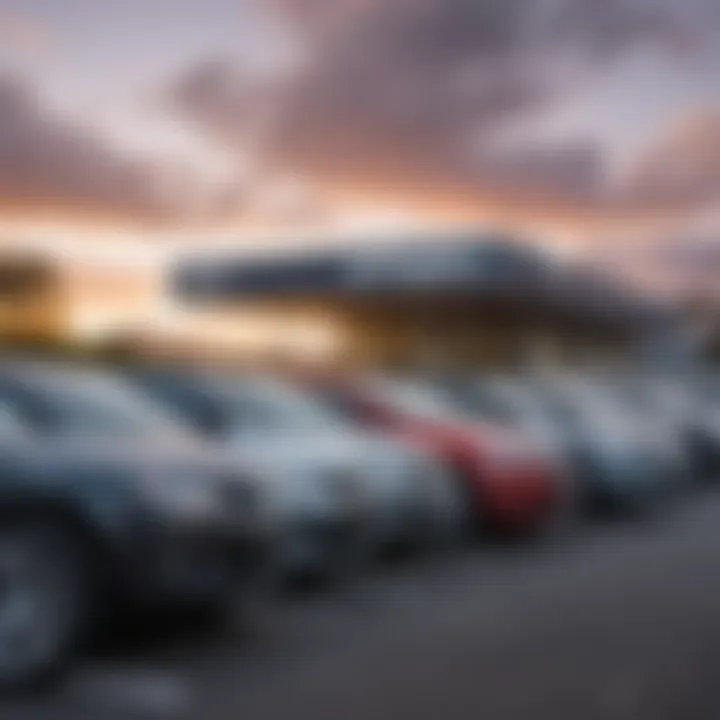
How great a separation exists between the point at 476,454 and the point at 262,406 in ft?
4.77

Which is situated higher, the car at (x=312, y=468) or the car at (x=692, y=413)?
the car at (x=692, y=413)

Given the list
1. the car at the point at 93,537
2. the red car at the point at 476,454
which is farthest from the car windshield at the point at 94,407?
the red car at the point at 476,454

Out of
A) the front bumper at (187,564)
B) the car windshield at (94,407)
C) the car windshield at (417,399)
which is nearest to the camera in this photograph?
the front bumper at (187,564)

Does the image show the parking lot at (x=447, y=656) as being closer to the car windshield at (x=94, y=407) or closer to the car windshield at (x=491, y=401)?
the car windshield at (x=94, y=407)

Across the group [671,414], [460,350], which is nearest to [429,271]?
[460,350]

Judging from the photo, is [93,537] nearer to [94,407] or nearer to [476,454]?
[94,407]

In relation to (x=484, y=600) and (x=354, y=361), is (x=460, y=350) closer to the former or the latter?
(x=354, y=361)

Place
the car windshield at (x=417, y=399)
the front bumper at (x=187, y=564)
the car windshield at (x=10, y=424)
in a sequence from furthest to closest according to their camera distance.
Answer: the car windshield at (x=417, y=399) → the car windshield at (x=10, y=424) → the front bumper at (x=187, y=564)

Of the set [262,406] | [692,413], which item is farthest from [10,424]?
[692,413]

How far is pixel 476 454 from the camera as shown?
319 inches

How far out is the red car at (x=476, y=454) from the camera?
806 cm

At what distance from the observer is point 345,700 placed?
4.38 metres

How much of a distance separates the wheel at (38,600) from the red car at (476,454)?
340cm

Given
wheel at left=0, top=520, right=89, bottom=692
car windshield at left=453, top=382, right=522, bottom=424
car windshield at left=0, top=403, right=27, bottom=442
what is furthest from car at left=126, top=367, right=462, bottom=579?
car windshield at left=453, top=382, right=522, bottom=424
